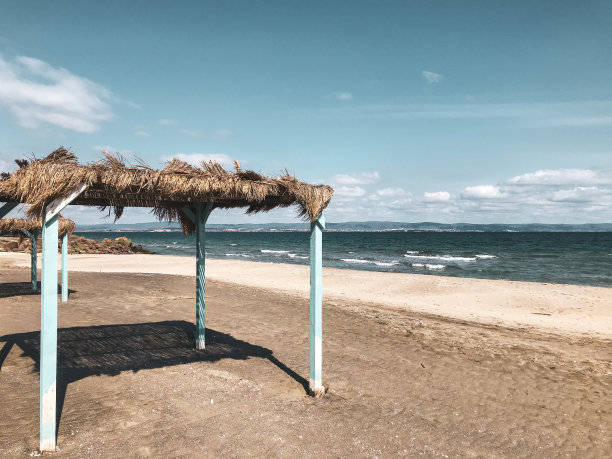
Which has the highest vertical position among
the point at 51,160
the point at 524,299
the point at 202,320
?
the point at 51,160

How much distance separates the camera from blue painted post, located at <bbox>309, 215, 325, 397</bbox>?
210 inches

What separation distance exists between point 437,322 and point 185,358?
6584mm

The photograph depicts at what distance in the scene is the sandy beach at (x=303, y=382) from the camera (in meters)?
4.34

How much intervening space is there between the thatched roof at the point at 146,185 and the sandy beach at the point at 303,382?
247 cm

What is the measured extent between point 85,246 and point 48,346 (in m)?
Answer: 40.5

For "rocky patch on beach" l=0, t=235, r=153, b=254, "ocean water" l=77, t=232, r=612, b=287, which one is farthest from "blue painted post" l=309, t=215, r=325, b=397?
"rocky patch on beach" l=0, t=235, r=153, b=254

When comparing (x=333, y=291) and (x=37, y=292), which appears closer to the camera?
(x=37, y=292)

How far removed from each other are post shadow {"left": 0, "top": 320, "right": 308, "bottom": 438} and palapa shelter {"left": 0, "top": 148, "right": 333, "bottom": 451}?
55.7 inches

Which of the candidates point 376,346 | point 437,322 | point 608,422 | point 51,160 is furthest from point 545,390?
point 51,160

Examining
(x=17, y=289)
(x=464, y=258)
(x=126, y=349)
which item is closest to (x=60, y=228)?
(x=17, y=289)

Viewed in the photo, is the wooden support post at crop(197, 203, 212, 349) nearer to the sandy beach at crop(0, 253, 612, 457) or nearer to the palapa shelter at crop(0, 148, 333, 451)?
the sandy beach at crop(0, 253, 612, 457)

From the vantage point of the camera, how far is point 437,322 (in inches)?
413

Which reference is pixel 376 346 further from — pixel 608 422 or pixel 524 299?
pixel 524 299

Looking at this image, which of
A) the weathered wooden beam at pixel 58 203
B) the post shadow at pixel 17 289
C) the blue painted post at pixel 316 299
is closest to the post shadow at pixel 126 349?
the blue painted post at pixel 316 299
